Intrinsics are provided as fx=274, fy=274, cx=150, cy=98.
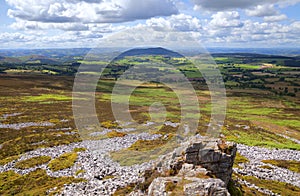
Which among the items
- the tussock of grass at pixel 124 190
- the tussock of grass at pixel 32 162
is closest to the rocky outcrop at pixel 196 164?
the tussock of grass at pixel 124 190

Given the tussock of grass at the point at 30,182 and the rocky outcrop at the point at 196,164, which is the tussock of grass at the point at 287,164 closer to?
the rocky outcrop at the point at 196,164

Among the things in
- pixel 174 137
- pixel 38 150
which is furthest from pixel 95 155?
pixel 174 137

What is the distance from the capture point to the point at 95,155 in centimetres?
5600

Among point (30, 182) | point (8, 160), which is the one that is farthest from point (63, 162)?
point (8, 160)

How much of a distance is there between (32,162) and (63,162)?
6.28 meters

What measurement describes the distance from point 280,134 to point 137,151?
193 feet

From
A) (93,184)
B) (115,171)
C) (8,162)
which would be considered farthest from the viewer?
(8,162)

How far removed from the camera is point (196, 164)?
30.2 metres

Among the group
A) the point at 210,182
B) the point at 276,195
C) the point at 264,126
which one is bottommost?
the point at 264,126

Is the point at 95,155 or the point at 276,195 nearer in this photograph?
the point at 276,195

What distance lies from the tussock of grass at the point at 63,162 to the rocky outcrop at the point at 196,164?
25.0 meters

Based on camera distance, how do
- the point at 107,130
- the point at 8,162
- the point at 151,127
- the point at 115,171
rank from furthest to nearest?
the point at 151,127 < the point at 107,130 < the point at 8,162 < the point at 115,171

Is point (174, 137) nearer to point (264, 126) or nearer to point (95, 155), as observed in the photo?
point (95, 155)

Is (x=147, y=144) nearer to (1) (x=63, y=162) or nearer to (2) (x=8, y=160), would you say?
(1) (x=63, y=162)
